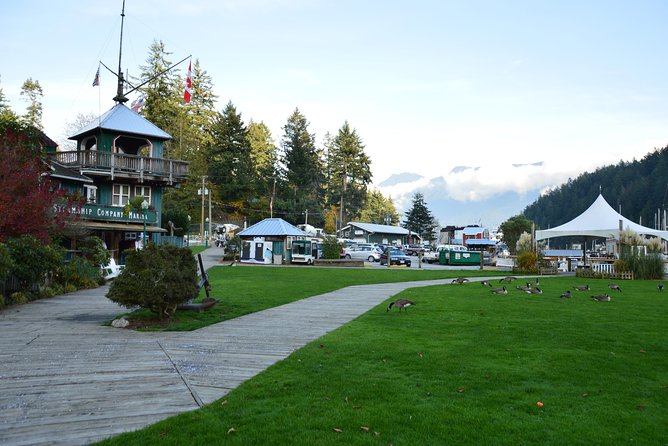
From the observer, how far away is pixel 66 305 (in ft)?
50.3

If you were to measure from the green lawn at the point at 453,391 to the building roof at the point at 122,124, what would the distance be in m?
31.4

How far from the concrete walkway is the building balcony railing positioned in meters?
23.3

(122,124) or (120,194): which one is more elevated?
(122,124)

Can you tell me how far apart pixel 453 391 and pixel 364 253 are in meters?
50.6

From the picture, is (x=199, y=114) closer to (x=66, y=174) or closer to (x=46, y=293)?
(x=66, y=174)

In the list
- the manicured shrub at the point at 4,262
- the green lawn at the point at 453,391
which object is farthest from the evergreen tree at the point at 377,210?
the green lawn at the point at 453,391

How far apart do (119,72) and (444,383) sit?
40.4 meters

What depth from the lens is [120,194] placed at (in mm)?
37406

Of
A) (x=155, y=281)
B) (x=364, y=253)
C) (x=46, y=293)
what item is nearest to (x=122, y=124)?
(x=46, y=293)

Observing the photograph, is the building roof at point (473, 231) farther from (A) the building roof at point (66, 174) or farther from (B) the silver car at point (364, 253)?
(A) the building roof at point (66, 174)

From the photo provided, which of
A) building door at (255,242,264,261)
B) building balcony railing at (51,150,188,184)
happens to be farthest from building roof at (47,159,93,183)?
building door at (255,242,264,261)

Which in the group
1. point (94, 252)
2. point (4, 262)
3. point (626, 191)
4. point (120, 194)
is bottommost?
point (4, 262)

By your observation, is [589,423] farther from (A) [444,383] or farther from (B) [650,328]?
(B) [650,328]

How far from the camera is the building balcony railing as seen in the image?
34844 mm
